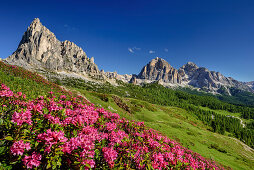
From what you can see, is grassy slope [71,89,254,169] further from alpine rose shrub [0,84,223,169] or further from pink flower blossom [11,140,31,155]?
pink flower blossom [11,140,31,155]

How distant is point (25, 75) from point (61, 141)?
2548 cm

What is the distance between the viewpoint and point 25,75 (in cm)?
2191

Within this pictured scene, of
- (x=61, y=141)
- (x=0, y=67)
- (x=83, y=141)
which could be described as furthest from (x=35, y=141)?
(x=0, y=67)

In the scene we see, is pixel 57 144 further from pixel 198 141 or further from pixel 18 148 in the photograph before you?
pixel 198 141

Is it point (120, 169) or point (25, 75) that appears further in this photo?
point (25, 75)

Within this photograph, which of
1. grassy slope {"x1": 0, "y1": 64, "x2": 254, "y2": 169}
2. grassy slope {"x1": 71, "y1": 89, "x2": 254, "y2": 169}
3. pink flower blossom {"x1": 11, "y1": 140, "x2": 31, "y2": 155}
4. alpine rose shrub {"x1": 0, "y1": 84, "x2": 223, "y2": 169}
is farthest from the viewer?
→ grassy slope {"x1": 71, "y1": 89, "x2": 254, "y2": 169}

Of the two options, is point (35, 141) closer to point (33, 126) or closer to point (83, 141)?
point (33, 126)

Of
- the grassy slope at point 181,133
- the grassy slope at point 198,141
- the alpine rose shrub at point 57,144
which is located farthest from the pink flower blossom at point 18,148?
the grassy slope at point 198,141

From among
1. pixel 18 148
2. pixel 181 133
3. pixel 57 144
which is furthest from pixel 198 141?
pixel 18 148

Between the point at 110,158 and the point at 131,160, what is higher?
the point at 110,158

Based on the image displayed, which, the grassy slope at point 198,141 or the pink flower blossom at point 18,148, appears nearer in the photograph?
the pink flower blossom at point 18,148

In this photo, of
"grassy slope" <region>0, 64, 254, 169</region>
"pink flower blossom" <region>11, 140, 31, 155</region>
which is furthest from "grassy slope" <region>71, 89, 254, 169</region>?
"pink flower blossom" <region>11, 140, 31, 155</region>

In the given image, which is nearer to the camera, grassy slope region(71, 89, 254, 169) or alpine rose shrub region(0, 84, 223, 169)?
alpine rose shrub region(0, 84, 223, 169)

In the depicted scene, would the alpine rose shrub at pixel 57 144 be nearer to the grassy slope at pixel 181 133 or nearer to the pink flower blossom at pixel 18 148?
the pink flower blossom at pixel 18 148
